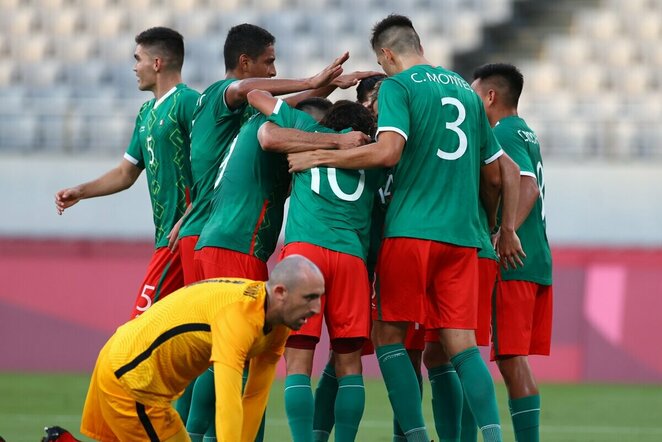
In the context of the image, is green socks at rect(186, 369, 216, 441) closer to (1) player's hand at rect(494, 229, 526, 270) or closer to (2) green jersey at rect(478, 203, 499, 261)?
(2) green jersey at rect(478, 203, 499, 261)

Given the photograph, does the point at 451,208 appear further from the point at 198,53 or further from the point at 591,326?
the point at 198,53

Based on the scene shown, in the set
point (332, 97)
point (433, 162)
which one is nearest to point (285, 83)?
point (433, 162)

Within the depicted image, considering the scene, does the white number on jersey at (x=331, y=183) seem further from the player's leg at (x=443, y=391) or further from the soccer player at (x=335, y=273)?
the player's leg at (x=443, y=391)

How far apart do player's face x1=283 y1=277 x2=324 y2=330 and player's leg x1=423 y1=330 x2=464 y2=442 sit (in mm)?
1623

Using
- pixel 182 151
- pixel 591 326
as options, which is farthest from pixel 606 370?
pixel 182 151

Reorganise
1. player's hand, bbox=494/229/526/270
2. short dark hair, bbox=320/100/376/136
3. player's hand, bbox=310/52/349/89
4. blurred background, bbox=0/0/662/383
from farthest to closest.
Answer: blurred background, bbox=0/0/662/383
player's hand, bbox=494/229/526/270
player's hand, bbox=310/52/349/89
short dark hair, bbox=320/100/376/136

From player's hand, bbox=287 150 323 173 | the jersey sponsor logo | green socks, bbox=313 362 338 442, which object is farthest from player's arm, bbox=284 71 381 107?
green socks, bbox=313 362 338 442

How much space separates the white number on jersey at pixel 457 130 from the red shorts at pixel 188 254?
1.49 meters

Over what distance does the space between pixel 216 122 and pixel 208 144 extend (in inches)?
5.2

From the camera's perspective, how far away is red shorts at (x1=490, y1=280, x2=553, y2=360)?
22.0ft

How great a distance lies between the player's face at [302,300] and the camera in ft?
16.1

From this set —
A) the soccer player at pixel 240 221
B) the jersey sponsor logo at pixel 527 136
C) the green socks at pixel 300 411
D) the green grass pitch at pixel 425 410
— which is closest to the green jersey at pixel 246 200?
the soccer player at pixel 240 221

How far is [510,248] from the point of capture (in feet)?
21.5

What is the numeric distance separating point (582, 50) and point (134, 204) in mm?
Result: 7213
